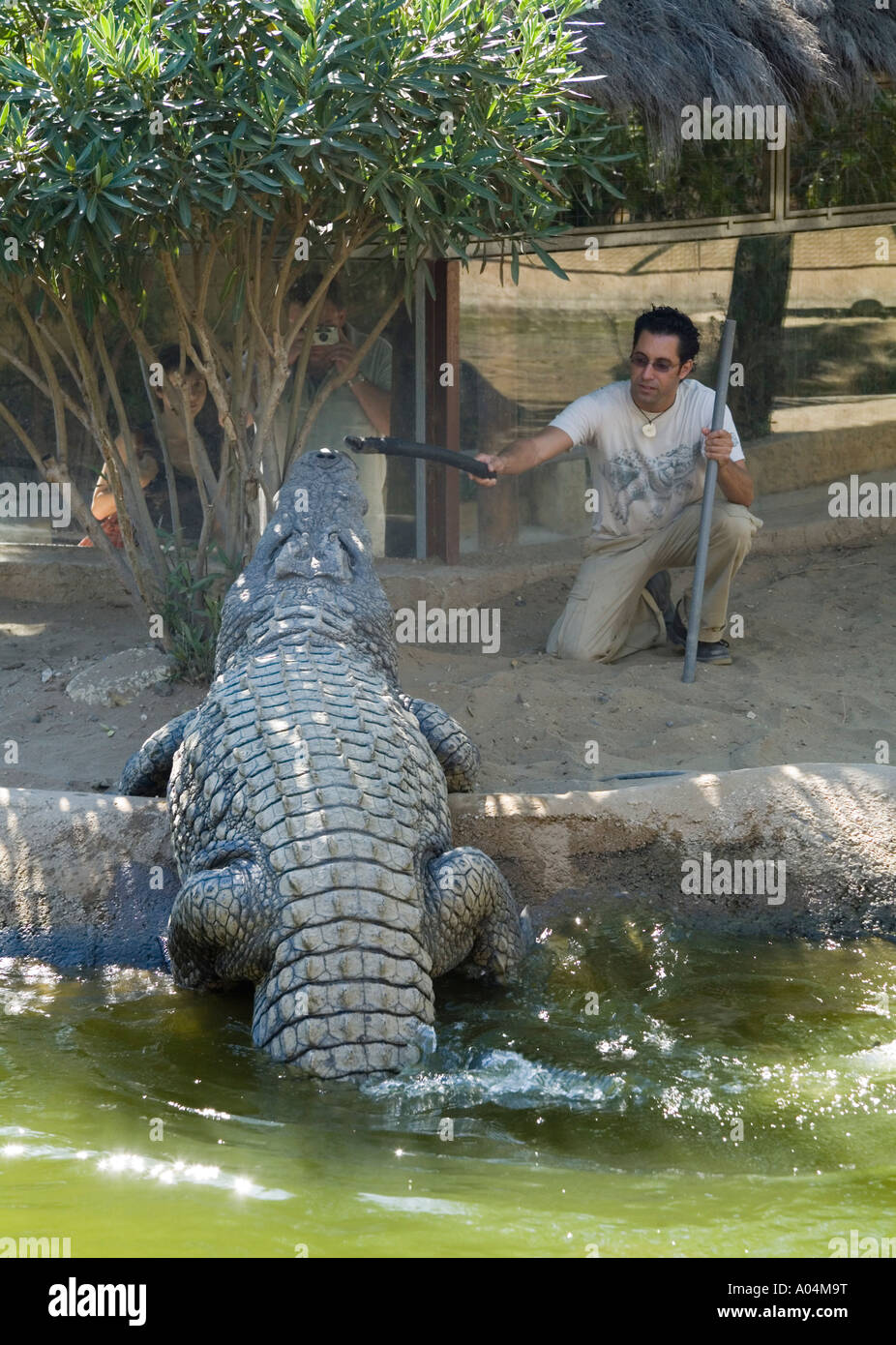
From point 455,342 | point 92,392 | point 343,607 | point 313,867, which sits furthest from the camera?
point 455,342

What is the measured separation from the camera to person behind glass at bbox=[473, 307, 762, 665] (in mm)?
5383

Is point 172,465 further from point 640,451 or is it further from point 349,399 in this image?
point 640,451

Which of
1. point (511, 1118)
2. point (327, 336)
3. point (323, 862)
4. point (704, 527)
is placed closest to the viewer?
point (511, 1118)

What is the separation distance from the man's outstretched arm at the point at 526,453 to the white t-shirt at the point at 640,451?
8 centimetres

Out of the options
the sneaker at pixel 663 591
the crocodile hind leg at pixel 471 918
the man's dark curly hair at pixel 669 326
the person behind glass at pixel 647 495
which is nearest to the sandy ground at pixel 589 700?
the person behind glass at pixel 647 495

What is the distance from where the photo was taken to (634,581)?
5.59 meters

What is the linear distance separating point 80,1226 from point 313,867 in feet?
3.07

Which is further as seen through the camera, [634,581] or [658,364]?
[634,581]

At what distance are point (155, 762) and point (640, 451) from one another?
261 centimetres

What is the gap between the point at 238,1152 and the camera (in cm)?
252

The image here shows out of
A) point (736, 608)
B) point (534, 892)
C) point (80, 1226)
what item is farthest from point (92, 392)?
point (80, 1226)

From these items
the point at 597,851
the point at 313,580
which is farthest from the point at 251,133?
the point at 597,851

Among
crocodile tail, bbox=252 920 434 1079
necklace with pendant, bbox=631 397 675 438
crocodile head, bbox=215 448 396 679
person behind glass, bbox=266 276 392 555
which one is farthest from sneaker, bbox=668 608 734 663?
crocodile tail, bbox=252 920 434 1079

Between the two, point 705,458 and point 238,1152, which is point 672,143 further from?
point 238,1152
